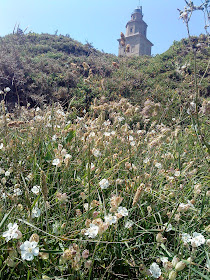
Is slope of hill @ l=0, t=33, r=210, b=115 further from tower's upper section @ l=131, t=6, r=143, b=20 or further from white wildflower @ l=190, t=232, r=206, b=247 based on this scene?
tower's upper section @ l=131, t=6, r=143, b=20

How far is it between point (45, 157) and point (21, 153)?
25 cm

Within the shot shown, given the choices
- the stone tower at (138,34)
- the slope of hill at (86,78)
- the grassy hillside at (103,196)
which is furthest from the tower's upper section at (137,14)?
the grassy hillside at (103,196)

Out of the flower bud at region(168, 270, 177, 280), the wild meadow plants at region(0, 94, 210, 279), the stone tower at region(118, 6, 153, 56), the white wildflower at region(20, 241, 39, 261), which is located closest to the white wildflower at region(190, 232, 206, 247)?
the wild meadow plants at region(0, 94, 210, 279)

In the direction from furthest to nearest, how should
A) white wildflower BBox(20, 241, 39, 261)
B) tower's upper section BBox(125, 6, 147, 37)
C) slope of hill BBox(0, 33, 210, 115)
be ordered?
tower's upper section BBox(125, 6, 147, 37), slope of hill BBox(0, 33, 210, 115), white wildflower BBox(20, 241, 39, 261)

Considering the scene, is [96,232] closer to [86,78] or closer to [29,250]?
[29,250]

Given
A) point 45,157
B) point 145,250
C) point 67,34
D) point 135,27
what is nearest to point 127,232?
point 145,250

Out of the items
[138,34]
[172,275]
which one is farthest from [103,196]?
[138,34]

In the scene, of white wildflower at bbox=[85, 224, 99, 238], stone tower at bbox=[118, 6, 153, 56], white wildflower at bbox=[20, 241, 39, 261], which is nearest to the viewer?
white wildflower at bbox=[20, 241, 39, 261]

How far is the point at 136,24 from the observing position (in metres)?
31.3

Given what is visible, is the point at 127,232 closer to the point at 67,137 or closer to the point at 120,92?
the point at 67,137

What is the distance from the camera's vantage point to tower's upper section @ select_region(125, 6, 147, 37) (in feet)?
103

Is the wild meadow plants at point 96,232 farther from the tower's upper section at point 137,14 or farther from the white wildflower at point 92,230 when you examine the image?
the tower's upper section at point 137,14

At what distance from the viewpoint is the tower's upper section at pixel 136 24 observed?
103ft

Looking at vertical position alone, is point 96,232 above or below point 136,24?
below
